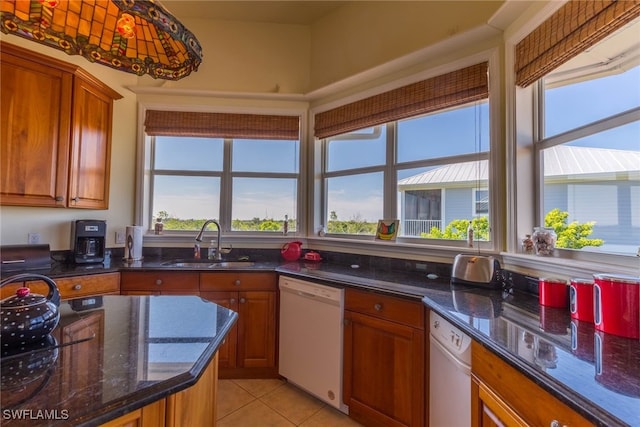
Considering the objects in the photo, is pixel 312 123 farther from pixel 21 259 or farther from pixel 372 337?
pixel 21 259

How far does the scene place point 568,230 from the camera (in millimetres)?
1542

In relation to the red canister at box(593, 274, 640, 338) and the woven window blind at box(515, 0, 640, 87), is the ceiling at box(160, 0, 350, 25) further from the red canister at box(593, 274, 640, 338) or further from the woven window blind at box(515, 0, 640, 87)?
the red canister at box(593, 274, 640, 338)

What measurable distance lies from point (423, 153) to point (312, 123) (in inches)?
45.8

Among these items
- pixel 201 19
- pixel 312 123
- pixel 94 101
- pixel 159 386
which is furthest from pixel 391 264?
pixel 201 19

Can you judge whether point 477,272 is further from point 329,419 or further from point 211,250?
point 211,250

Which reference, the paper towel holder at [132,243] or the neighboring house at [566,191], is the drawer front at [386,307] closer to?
the neighboring house at [566,191]

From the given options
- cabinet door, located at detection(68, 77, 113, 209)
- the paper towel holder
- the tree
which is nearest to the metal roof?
the tree

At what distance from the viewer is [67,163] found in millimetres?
2158

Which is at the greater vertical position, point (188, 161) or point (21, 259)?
point (188, 161)

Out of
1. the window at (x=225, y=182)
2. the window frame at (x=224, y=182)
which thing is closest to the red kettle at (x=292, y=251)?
the window frame at (x=224, y=182)

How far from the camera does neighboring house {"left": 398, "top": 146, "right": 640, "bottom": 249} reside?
127cm

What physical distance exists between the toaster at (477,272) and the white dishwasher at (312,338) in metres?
0.73

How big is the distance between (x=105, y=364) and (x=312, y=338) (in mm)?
1469

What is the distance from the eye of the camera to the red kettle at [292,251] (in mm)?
2696
